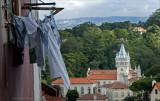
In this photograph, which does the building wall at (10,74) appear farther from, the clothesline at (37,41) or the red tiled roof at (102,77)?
the red tiled roof at (102,77)

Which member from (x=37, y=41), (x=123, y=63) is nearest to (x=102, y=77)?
(x=123, y=63)

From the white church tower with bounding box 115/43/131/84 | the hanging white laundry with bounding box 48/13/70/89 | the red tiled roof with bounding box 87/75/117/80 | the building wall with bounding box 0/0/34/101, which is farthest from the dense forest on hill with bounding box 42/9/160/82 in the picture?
the hanging white laundry with bounding box 48/13/70/89

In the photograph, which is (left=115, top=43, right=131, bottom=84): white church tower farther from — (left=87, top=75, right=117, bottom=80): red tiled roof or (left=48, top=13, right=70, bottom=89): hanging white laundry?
(left=48, top=13, right=70, bottom=89): hanging white laundry

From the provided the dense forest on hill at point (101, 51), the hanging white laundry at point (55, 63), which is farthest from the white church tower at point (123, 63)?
the hanging white laundry at point (55, 63)

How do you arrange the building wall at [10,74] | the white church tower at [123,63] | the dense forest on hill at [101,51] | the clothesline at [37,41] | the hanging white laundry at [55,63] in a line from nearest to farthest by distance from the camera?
the building wall at [10,74]
the clothesline at [37,41]
the hanging white laundry at [55,63]
the white church tower at [123,63]
the dense forest on hill at [101,51]

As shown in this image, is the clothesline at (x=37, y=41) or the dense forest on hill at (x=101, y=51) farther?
the dense forest on hill at (x=101, y=51)

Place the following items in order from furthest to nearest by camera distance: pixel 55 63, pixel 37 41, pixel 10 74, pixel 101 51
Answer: pixel 101 51, pixel 55 63, pixel 37 41, pixel 10 74

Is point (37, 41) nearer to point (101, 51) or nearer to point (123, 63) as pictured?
point (123, 63)

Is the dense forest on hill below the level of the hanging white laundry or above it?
above

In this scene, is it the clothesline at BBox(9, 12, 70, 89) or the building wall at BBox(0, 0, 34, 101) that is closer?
the building wall at BBox(0, 0, 34, 101)

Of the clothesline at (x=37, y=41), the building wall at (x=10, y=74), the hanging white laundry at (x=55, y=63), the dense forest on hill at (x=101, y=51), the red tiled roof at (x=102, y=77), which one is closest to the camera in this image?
the building wall at (x=10, y=74)

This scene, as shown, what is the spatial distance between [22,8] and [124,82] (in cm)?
8125

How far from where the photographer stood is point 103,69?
97.6 metres

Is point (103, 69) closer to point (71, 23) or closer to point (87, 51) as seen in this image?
point (87, 51)
